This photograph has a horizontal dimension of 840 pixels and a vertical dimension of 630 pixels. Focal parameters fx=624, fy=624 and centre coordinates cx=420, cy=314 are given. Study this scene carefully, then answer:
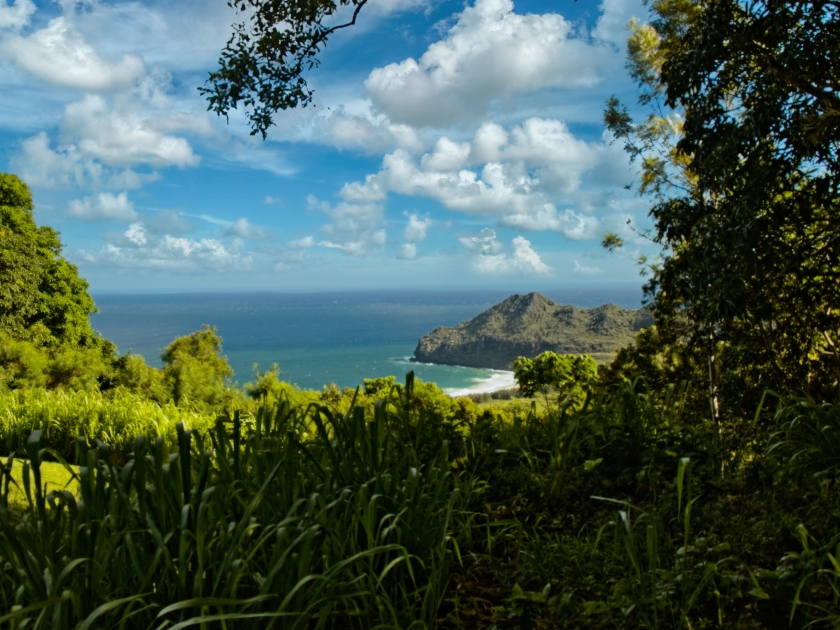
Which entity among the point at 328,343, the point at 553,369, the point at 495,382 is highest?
Result: the point at 553,369

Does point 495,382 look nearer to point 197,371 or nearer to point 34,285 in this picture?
point 197,371

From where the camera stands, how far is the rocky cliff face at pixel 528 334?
106 ft

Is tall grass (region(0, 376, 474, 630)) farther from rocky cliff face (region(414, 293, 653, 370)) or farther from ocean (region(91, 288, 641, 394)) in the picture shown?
rocky cliff face (region(414, 293, 653, 370))

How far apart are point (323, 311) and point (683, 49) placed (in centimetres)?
12229

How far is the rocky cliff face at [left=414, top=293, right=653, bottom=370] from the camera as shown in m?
32.2

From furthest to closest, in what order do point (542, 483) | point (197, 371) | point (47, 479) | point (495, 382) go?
1. point (495, 382)
2. point (197, 371)
3. point (47, 479)
4. point (542, 483)

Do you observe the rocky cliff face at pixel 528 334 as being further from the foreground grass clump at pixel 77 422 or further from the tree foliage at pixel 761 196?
the foreground grass clump at pixel 77 422

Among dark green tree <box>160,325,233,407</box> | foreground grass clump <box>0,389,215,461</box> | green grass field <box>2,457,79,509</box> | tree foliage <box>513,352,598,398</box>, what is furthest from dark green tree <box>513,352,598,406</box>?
green grass field <box>2,457,79,509</box>

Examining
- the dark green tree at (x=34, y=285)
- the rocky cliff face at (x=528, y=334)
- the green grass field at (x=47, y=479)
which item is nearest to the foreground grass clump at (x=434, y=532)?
the green grass field at (x=47, y=479)

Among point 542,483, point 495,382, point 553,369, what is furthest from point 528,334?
point 542,483

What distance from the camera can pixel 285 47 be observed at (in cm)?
409

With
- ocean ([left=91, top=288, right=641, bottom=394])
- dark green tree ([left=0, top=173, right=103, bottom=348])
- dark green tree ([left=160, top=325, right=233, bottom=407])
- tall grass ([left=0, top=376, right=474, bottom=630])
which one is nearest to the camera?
tall grass ([left=0, top=376, right=474, bottom=630])

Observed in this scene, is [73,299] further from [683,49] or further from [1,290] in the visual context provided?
[683,49]

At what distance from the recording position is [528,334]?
39.2 m
